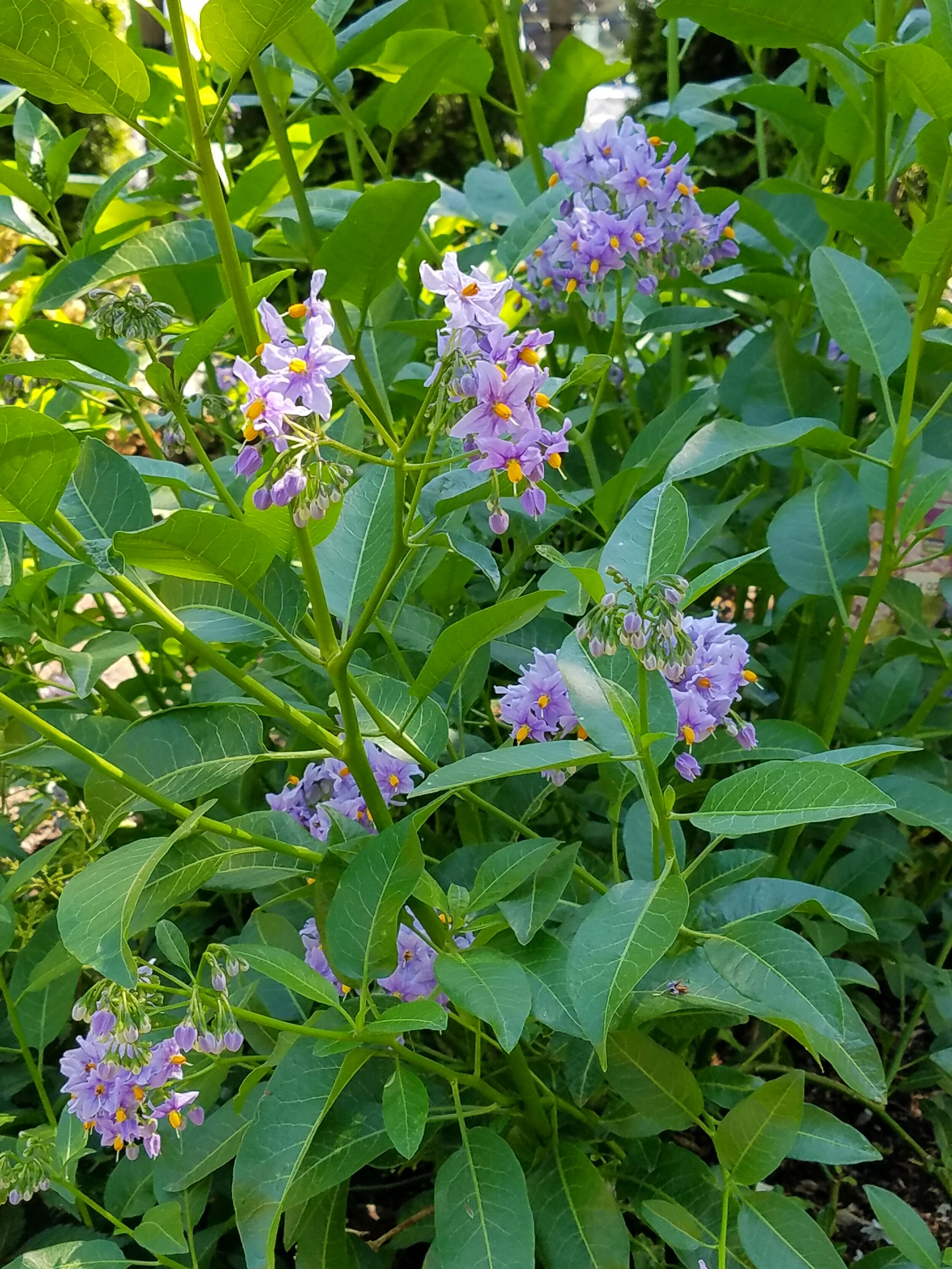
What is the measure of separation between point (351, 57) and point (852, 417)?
0.77 meters

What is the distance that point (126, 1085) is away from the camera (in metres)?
0.85

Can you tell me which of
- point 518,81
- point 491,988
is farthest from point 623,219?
point 491,988

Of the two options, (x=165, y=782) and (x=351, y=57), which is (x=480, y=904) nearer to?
(x=165, y=782)

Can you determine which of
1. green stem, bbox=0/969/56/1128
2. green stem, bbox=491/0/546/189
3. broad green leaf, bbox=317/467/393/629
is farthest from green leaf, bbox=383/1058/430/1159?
green stem, bbox=491/0/546/189

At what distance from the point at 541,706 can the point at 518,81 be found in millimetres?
976

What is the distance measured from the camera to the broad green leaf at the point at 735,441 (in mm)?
953

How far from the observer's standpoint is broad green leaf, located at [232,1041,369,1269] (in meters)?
0.78

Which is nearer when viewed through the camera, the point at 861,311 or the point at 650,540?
the point at 650,540

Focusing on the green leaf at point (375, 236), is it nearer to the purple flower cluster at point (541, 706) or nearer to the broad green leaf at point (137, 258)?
the broad green leaf at point (137, 258)

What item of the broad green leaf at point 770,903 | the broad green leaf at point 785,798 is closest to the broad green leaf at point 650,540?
the broad green leaf at point 785,798

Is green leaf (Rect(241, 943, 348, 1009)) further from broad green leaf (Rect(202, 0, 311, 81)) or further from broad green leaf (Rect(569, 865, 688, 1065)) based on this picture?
broad green leaf (Rect(202, 0, 311, 81))

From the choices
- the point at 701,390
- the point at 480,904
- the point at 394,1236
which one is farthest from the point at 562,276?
the point at 394,1236

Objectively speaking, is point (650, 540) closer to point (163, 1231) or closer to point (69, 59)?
point (69, 59)

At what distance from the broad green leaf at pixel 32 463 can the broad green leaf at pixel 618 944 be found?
475 millimetres
